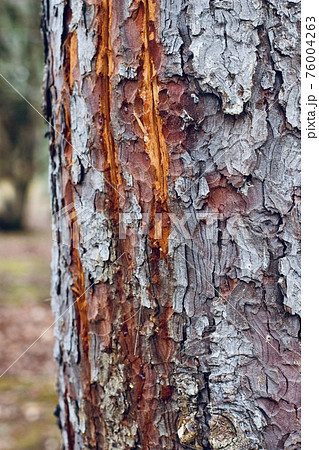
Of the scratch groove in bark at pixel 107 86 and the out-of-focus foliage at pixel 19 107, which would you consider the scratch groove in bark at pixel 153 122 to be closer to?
the scratch groove in bark at pixel 107 86

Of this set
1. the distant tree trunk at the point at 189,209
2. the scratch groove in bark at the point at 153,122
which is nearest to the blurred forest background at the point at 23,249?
the distant tree trunk at the point at 189,209

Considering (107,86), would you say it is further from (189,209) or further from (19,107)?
(19,107)

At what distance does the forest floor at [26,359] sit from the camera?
2.95 meters

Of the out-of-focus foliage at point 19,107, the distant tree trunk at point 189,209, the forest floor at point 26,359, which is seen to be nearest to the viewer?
the distant tree trunk at point 189,209

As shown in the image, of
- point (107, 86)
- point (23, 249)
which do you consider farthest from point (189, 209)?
point (23, 249)

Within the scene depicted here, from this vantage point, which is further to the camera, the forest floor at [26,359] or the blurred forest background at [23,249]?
the blurred forest background at [23,249]

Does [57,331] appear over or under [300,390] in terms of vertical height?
over

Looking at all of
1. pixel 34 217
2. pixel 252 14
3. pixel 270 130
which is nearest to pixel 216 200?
pixel 270 130

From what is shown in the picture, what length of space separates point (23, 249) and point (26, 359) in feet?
17.6

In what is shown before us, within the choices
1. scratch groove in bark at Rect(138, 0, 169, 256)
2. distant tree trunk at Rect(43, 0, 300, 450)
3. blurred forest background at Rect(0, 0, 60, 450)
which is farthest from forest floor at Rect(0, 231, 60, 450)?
scratch groove in bark at Rect(138, 0, 169, 256)

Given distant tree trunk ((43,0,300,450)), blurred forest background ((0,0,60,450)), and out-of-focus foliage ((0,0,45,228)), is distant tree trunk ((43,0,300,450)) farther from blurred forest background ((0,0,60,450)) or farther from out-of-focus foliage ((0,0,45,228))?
out-of-focus foliage ((0,0,45,228))

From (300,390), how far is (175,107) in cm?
64

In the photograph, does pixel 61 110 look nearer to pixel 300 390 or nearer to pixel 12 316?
pixel 300 390

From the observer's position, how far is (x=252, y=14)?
832 mm
